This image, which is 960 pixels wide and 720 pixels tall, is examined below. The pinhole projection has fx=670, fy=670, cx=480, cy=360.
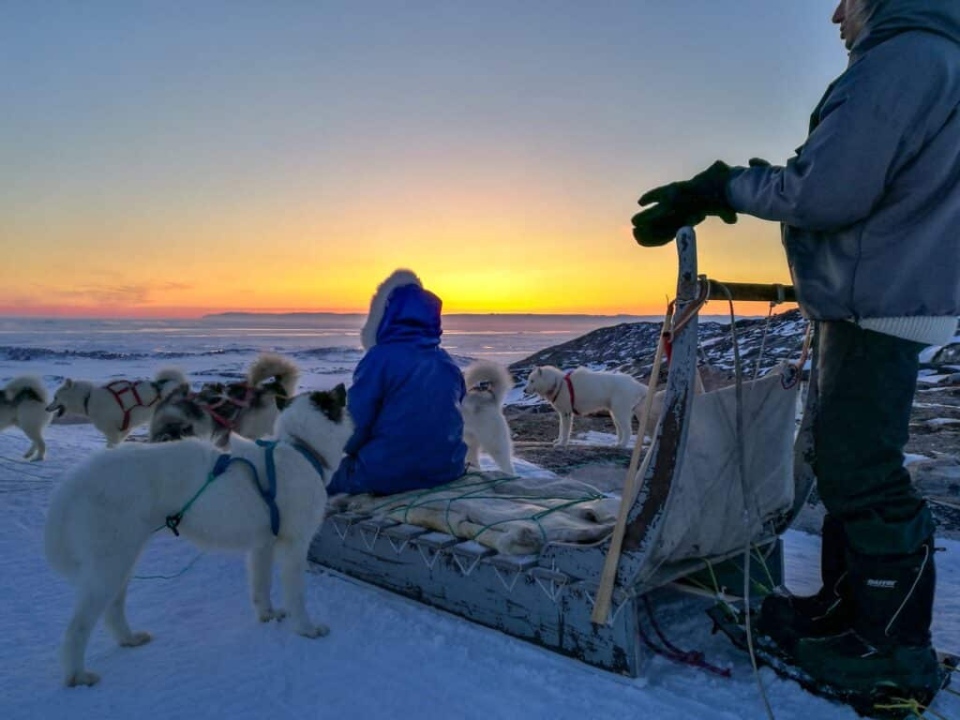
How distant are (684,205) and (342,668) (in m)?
2.25

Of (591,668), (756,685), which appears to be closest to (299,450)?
(591,668)

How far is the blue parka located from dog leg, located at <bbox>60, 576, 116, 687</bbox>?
5.16 ft

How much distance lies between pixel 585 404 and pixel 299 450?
7.49 metres

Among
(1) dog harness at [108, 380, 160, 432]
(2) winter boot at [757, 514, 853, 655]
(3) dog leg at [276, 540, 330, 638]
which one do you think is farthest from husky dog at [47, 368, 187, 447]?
(2) winter boot at [757, 514, 853, 655]

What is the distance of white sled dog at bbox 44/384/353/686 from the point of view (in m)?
2.56

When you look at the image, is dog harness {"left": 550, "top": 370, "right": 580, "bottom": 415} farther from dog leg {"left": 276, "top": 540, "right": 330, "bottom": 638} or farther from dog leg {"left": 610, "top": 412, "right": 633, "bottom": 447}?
dog leg {"left": 276, "top": 540, "right": 330, "bottom": 638}

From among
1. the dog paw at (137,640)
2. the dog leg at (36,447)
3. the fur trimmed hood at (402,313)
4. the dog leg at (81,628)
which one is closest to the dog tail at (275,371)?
the dog leg at (36,447)

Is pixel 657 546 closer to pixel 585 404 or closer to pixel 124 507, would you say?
pixel 124 507

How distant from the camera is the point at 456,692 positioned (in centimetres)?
250

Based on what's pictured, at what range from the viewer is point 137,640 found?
2912mm

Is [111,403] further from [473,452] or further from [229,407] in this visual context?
[473,452]

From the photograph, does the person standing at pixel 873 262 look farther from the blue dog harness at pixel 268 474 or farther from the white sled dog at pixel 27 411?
the white sled dog at pixel 27 411

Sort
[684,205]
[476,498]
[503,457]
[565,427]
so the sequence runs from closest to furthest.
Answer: [684,205] < [476,498] < [503,457] < [565,427]

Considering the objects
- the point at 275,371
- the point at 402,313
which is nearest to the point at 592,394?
the point at 275,371
